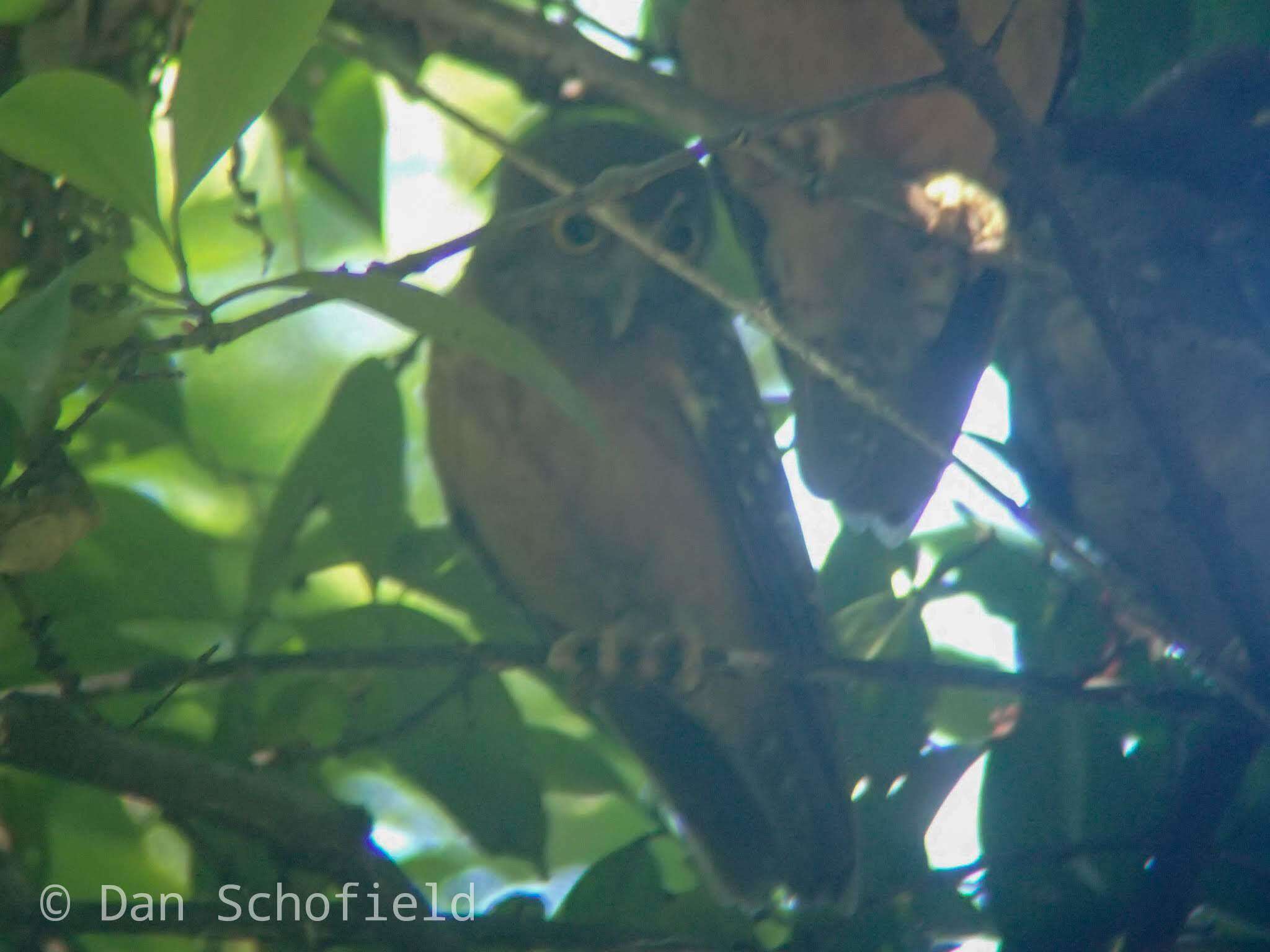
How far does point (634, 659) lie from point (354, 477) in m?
0.85

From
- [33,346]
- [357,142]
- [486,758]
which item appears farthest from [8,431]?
[357,142]

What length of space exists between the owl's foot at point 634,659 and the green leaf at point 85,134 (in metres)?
1.30

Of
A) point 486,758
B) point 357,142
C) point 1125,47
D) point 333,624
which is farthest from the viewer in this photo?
point 1125,47

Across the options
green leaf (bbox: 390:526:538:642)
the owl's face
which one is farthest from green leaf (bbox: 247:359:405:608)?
the owl's face

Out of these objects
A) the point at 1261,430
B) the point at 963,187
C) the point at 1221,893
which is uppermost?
the point at 963,187

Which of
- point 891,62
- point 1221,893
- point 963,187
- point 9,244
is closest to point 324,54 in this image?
point 9,244

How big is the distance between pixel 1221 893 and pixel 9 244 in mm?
2251

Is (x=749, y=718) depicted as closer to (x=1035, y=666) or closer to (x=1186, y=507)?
(x=1035, y=666)

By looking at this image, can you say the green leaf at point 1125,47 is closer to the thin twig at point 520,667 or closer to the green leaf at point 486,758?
the thin twig at point 520,667

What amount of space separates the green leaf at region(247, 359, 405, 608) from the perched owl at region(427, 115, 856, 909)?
0.77 meters

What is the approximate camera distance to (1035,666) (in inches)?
98.1

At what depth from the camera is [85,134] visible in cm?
123

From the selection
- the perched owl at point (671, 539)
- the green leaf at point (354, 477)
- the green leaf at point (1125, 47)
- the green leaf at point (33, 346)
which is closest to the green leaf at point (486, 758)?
the green leaf at point (354, 477)

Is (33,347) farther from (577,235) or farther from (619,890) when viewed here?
(577,235)
